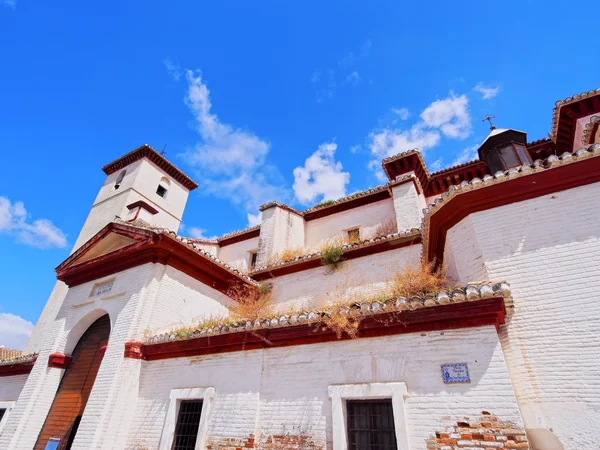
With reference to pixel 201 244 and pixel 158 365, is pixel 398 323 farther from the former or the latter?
pixel 201 244

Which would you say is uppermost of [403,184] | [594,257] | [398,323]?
[403,184]

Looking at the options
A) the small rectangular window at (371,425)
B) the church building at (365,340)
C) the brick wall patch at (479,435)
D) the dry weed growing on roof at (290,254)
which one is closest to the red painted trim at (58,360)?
the church building at (365,340)

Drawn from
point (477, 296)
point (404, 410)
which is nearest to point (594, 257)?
point (477, 296)

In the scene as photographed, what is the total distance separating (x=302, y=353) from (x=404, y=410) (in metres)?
1.86

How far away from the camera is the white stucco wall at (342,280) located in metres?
9.89

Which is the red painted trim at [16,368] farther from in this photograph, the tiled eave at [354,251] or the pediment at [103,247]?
the tiled eave at [354,251]

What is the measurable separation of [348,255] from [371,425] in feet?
19.9

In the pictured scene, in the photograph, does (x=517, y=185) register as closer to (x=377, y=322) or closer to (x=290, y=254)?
(x=377, y=322)

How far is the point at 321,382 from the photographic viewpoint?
545 centimetres

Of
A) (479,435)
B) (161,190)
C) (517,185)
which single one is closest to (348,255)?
(517,185)

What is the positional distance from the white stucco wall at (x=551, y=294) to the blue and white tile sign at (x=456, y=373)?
80 cm

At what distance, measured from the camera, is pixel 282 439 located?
5371 mm

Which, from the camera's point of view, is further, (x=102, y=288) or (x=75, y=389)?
(x=102, y=288)

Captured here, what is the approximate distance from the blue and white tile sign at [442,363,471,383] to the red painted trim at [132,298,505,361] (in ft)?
1.68
